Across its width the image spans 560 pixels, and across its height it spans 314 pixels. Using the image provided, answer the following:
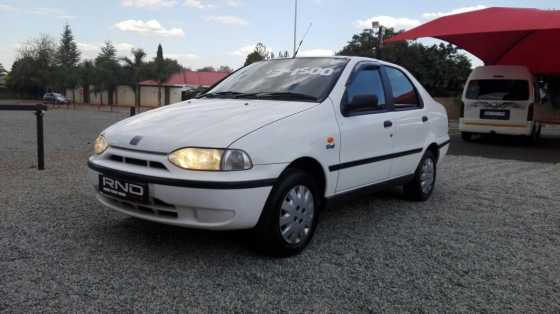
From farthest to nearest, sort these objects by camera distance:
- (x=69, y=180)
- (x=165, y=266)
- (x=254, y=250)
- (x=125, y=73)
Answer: (x=125, y=73) → (x=69, y=180) → (x=254, y=250) → (x=165, y=266)

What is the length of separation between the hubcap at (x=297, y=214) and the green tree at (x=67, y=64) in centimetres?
4923

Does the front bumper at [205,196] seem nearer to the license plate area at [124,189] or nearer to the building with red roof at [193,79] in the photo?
the license plate area at [124,189]

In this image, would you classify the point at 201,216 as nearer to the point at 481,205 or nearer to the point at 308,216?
the point at 308,216

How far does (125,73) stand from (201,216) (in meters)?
46.2

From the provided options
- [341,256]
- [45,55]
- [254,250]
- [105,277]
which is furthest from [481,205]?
[45,55]

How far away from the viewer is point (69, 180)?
20.1ft

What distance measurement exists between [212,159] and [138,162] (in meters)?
0.59

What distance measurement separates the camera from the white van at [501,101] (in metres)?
12.2

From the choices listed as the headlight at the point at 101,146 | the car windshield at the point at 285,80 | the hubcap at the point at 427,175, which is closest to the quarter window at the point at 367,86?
the car windshield at the point at 285,80

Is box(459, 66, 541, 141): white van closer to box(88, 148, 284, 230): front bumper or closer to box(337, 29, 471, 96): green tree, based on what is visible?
box(88, 148, 284, 230): front bumper

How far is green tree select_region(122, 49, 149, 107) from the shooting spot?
45031 millimetres

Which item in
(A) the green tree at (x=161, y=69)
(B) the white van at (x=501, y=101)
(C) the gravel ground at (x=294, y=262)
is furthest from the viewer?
(A) the green tree at (x=161, y=69)

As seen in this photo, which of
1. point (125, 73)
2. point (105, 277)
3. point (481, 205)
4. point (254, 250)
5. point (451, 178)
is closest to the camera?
point (105, 277)

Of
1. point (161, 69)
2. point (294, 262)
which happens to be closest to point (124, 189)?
point (294, 262)
